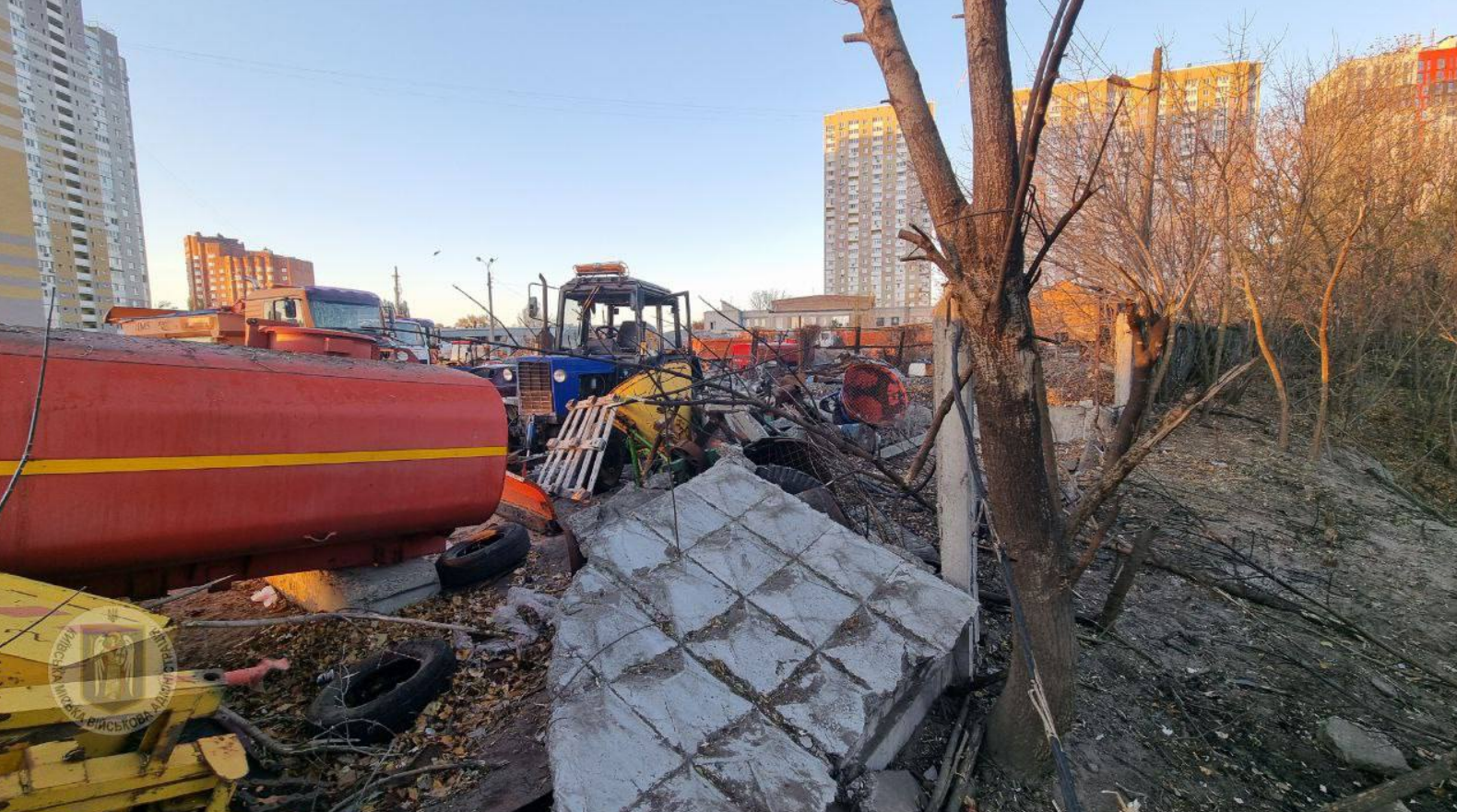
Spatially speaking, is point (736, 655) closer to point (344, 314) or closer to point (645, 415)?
point (645, 415)

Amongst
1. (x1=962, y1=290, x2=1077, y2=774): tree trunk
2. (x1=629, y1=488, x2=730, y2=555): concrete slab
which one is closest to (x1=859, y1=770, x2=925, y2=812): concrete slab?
(x1=962, y1=290, x2=1077, y2=774): tree trunk

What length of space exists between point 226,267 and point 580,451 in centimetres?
5887

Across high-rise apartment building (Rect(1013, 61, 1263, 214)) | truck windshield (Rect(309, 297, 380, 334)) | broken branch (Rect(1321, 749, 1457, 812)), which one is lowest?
broken branch (Rect(1321, 749, 1457, 812))

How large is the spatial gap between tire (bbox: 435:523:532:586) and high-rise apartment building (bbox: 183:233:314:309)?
171ft

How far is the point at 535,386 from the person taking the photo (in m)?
7.70

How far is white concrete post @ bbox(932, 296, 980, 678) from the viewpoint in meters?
2.86

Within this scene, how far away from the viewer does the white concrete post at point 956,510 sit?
2.86 m

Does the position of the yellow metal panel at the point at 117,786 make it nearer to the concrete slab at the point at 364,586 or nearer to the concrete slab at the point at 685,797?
the concrete slab at the point at 685,797

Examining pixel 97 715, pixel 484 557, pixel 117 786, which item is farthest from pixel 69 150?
pixel 117 786

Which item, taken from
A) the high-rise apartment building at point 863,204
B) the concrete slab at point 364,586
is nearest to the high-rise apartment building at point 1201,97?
the concrete slab at point 364,586

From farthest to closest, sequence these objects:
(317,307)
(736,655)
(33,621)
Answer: (317,307) → (736,655) → (33,621)

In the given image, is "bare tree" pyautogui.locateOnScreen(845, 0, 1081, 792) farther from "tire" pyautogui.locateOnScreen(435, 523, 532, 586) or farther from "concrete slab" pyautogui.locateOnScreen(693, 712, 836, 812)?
"tire" pyautogui.locateOnScreen(435, 523, 532, 586)

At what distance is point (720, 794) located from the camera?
6.15 feet

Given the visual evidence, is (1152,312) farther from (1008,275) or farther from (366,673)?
(366,673)
